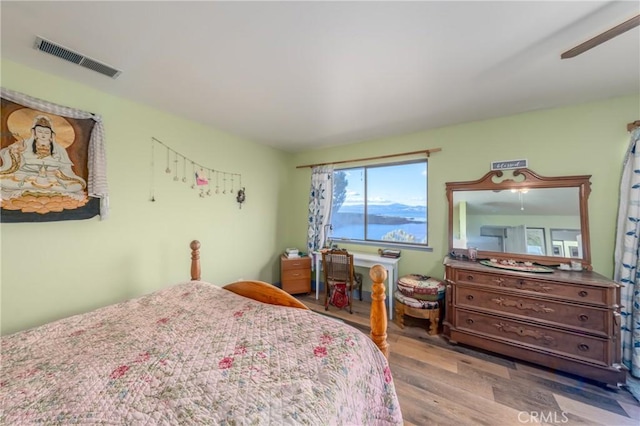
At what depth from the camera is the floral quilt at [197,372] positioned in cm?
80

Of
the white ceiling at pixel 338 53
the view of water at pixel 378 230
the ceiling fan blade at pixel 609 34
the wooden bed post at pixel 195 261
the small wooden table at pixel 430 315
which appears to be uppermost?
the white ceiling at pixel 338 53

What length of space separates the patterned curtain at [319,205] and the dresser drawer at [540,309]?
1.98 meters

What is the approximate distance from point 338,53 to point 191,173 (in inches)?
80.5

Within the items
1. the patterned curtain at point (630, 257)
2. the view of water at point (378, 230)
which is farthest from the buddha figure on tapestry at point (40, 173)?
the patterned curtain at point (630, 257)

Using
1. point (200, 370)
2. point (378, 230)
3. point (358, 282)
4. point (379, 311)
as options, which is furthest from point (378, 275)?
point (378, 230)

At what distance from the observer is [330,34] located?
135cm

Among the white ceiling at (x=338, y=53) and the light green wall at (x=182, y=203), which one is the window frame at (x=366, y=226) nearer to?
the light green wall at (x=182, y=203)

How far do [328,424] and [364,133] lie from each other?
2979 millimetres

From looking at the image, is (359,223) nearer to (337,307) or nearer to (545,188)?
(337,307)

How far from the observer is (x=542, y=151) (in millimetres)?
2338

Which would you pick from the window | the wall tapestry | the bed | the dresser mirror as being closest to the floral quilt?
the bed

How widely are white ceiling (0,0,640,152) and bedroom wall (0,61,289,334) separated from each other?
0.17 metres

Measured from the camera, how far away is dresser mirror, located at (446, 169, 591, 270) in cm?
221

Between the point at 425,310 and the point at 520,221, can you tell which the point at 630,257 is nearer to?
the point at 520,221
